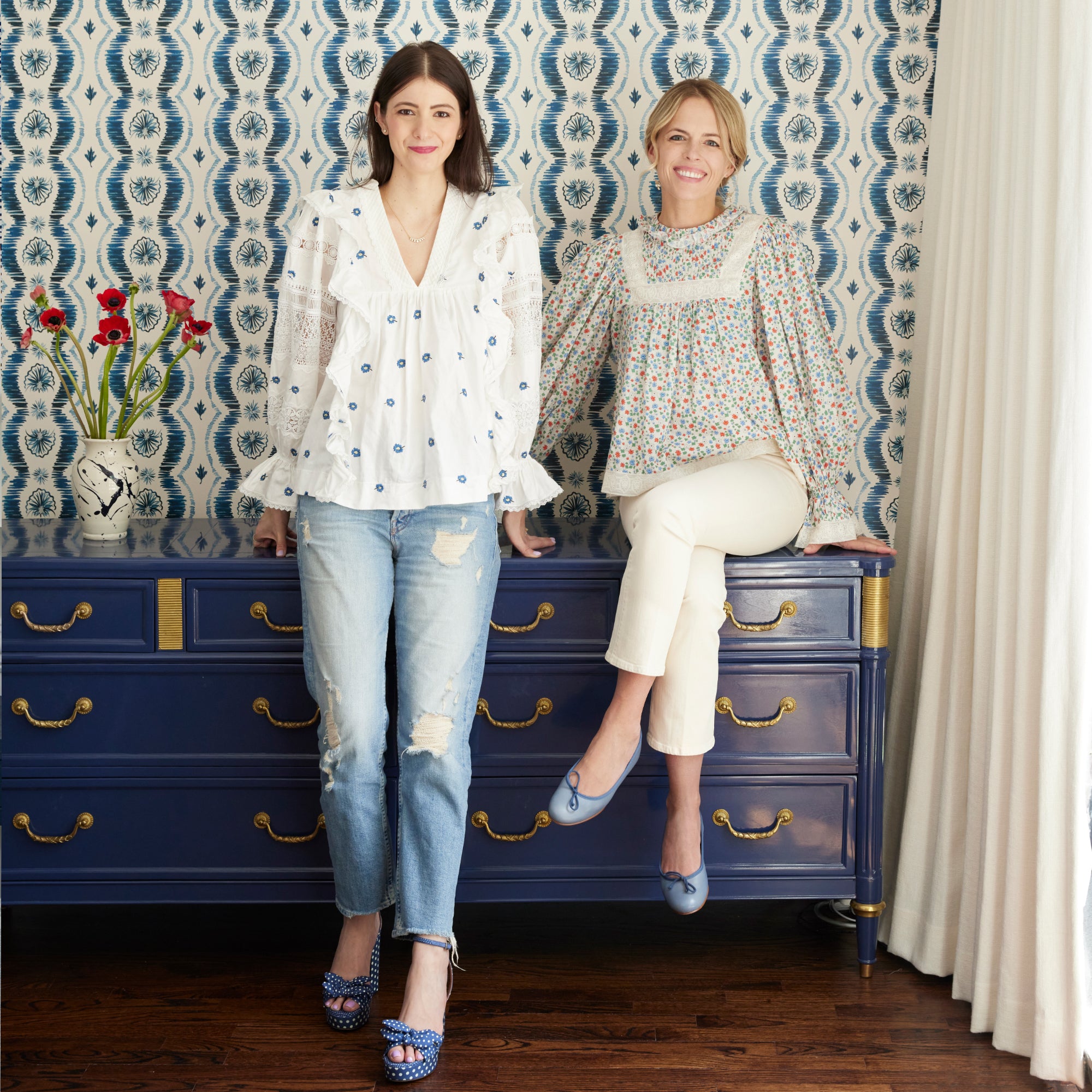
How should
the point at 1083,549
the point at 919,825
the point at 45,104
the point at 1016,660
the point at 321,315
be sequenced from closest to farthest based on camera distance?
the point at 1083,549 < the point at 1016,660 < the point at 321,315 < the point at 919,825 < the point at 45,104

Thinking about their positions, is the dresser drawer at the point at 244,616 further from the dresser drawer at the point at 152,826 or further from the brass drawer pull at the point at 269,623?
the dresser drawer at the point at 152,826

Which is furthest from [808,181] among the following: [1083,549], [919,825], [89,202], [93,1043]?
[93,1043]

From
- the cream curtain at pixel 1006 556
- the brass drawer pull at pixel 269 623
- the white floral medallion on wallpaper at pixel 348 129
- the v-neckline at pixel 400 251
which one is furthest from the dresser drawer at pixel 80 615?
the cream curtain at pixel 1006 556

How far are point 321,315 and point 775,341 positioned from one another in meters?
0.91

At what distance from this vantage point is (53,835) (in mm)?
2090

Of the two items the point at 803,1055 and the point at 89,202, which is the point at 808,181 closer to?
the point at 89,202

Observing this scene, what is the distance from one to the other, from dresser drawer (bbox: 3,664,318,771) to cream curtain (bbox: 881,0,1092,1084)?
1.24 meters

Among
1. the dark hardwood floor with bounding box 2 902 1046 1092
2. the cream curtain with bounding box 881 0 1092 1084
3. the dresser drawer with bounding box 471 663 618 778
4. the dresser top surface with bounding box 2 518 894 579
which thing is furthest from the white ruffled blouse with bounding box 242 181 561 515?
the dark hardwood floor with bounding box 2 902 1046 1092

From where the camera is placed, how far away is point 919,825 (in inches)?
85.1

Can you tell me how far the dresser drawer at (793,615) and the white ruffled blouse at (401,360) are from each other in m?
0.44

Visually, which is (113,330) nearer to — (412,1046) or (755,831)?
(412,1046)

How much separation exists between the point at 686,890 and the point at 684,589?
56 cm

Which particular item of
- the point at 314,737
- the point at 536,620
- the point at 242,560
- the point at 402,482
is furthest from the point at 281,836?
the point at 402,482

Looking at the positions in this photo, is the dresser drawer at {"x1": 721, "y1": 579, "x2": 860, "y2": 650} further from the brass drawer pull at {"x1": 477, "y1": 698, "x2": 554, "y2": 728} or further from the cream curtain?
the brass drawer pull at {"x1": 477, "y1": 698, "x2": 554, "y2": 728}
